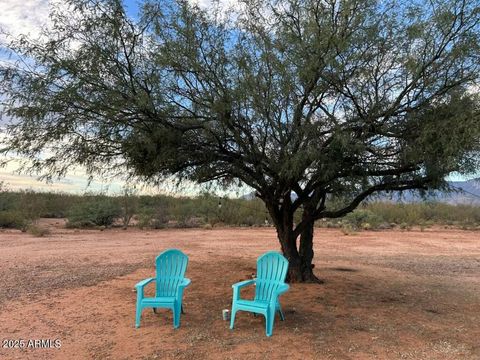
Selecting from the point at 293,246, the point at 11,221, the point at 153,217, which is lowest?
the point at 293,246

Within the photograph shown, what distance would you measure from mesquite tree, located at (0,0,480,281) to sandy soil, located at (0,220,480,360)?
2.20m

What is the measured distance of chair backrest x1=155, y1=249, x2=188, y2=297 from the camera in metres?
7.54

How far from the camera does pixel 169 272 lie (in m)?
7.65

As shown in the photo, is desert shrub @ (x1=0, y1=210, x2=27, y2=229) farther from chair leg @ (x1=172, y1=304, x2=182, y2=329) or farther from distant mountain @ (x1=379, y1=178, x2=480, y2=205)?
distant mountain @ (x1=379, y1=178, x2=480, y2=205)

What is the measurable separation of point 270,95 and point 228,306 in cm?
360

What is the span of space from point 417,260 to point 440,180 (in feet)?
31.9

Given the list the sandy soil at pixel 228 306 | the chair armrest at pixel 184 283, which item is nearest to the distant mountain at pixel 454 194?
the sandy soil at pixel 228 306

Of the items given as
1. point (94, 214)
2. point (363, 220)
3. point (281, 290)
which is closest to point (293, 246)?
point (281, 290)

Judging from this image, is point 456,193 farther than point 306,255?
No

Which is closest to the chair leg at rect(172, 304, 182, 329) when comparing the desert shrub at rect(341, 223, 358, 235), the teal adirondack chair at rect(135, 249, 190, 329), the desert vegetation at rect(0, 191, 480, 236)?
the teal adirondack chair at rect(135, 249, 190, 329)

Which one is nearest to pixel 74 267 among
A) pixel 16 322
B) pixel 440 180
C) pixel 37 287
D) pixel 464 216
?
pixel 37 287

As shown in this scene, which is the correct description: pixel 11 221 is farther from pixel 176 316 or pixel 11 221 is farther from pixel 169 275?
pixel 176 316

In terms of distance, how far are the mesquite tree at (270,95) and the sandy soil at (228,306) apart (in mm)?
2200

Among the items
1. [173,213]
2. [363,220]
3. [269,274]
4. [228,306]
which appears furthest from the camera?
[363,220]
